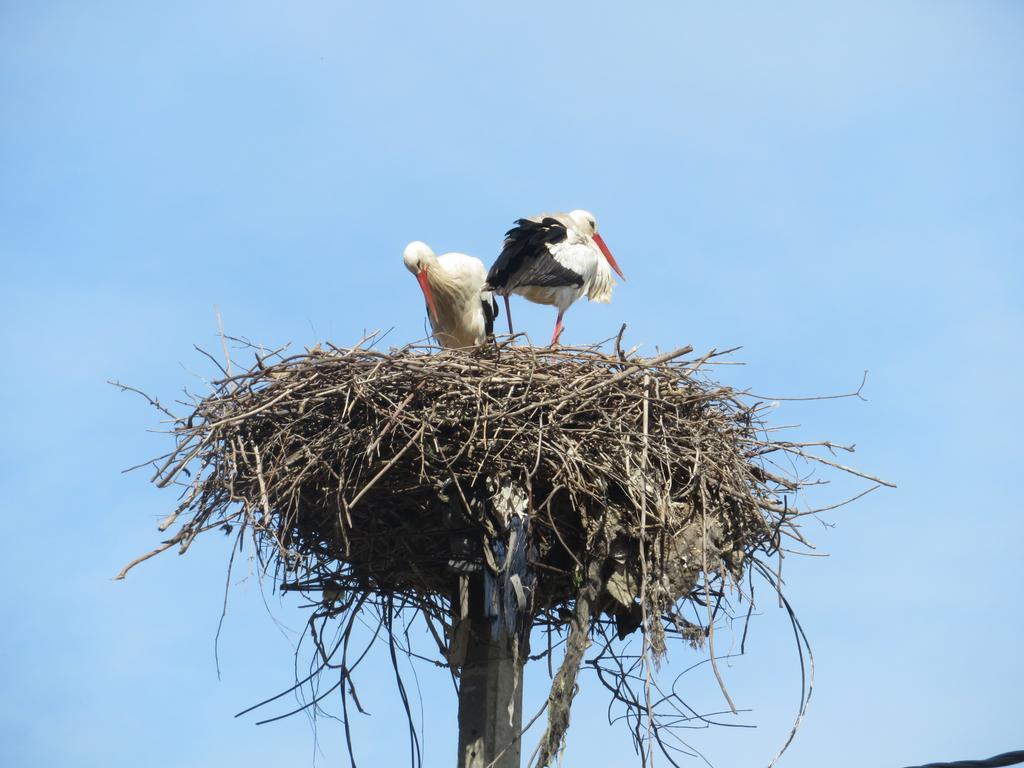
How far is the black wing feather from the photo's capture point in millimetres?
7680

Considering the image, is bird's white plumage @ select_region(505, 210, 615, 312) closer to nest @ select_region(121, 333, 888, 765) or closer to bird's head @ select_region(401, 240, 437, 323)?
bird's head @ select_region(401, 240, 437, 323)

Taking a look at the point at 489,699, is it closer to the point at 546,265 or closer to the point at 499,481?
the point at 499,481

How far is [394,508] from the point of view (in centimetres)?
575

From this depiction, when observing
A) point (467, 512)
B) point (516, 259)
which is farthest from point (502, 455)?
point (516, 259)

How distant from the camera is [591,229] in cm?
898

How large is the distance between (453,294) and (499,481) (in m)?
2.86

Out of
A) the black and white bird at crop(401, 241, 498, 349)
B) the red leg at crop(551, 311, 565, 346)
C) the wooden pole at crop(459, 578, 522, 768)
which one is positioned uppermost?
the black and white bird at crop(401, 241, 498, 349)

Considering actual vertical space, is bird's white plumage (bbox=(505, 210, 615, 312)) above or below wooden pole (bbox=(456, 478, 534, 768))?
above

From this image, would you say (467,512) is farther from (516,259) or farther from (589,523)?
(516,259)

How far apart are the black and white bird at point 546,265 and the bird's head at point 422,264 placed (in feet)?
1.37

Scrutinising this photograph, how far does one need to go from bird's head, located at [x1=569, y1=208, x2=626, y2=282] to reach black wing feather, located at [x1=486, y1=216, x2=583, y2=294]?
1.06m

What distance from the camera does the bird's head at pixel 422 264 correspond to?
8.13 meters

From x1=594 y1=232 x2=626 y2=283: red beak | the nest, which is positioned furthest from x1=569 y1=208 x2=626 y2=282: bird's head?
the nest

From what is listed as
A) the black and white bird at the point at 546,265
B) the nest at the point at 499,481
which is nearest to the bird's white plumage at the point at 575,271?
the black and white bird at the point at 546,265
